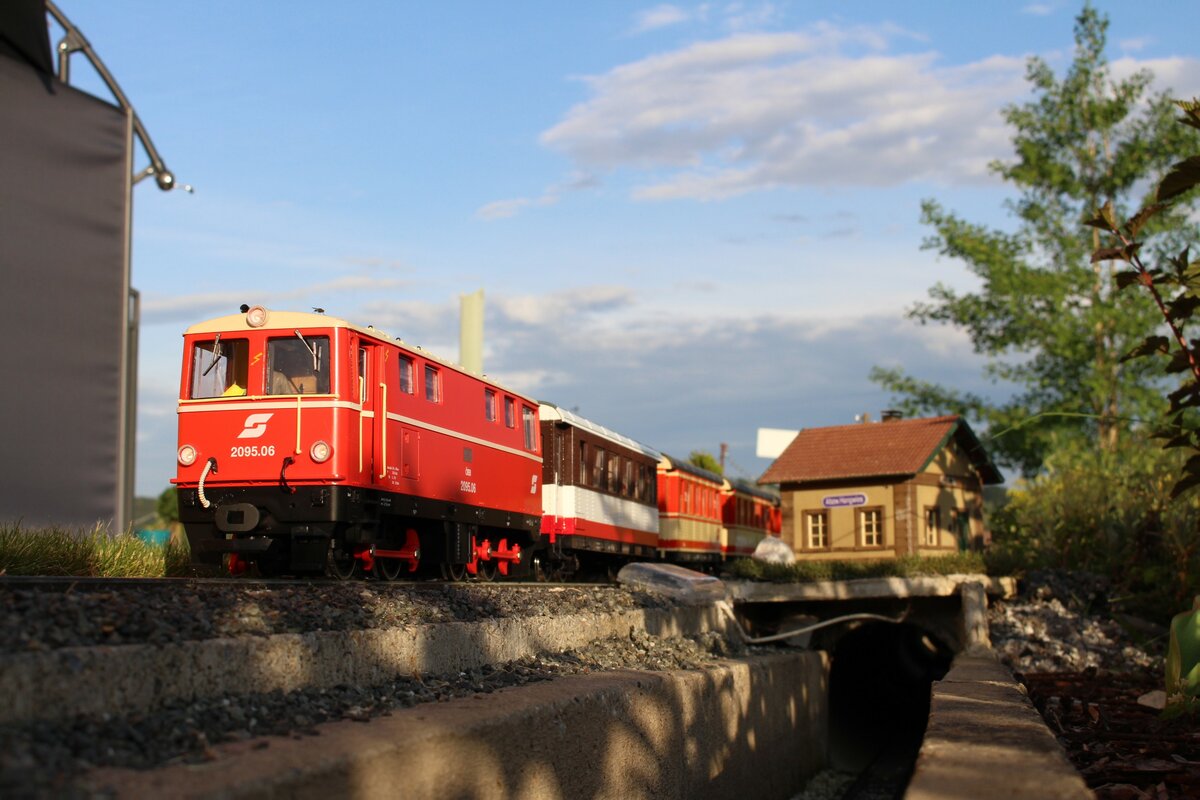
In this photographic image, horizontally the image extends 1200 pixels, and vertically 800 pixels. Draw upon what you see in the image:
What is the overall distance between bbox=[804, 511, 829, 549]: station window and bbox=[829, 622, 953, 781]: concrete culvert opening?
9.20 feet

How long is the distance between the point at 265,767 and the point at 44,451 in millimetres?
12061

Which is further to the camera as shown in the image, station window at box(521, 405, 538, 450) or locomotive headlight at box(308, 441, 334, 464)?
station window at box(521, 405, 538, 450)

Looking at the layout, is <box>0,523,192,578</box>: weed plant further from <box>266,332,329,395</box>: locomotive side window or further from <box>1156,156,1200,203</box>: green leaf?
<box>1156,156,1200,203</box>: green leaf

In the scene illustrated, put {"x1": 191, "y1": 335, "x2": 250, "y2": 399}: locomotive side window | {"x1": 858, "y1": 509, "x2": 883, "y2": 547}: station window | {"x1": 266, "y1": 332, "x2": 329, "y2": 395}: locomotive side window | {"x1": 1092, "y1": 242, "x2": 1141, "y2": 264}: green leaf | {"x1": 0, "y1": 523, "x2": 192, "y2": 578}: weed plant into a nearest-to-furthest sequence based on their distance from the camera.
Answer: {"x1": 1092, "y1": 242, "x2": 1141, "y2": 264}: green leaf, {"x1": 0, "y1": 523, "x2": 192, "y2": 578}: weed plant, {"x1": 266, "y1": 332, "x2": 329, "y2": 395}: locomotive side window, {"x1": 191, "y1": 335, "x2": 250, "y2": 399}: locomotive side window, {"x1": 858, "y1": 509, "x2": 883, "y2": 547}: station window

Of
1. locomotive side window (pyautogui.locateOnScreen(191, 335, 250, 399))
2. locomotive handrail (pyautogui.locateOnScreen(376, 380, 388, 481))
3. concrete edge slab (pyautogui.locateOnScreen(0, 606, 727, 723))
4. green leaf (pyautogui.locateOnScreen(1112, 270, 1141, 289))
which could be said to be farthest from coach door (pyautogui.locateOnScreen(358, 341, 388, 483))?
green leaf (pyautogui.locateOnScreen(1112, 270, 1141, 289))

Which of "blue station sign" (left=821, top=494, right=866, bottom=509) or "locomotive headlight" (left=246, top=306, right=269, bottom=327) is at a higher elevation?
"locomotive headlight" (left=246, top=306, right=269, bottom=327)

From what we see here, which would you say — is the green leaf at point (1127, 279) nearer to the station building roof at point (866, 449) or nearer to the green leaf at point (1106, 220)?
the green leaf at point (1106, 220)

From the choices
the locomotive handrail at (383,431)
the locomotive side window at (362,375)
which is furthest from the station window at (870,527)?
the locomotive side window at (362,375)

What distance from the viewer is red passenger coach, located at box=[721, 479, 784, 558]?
33.2 metres

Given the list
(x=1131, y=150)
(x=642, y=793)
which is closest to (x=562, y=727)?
(x=642, y=793)

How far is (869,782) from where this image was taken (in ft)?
59.6

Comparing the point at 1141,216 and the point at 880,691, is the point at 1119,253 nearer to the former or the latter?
the point at 1141,216

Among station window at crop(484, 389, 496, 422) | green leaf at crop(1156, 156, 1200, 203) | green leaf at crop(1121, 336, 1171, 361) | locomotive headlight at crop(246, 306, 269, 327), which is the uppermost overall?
locomotive headlight at crop(246, 306, 269, 327)

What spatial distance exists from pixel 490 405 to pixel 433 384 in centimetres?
231
